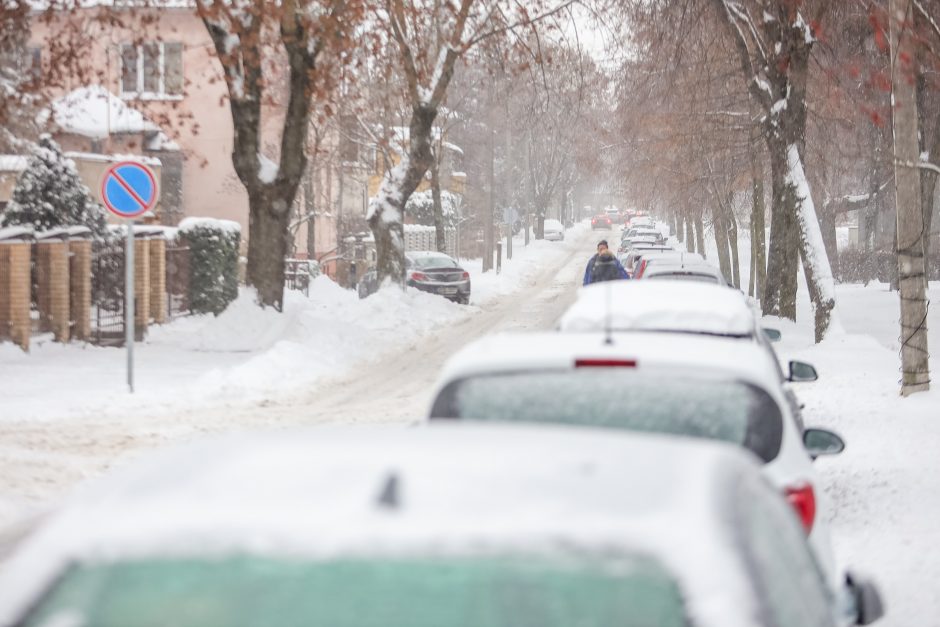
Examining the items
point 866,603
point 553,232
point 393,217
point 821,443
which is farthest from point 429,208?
point 866,603

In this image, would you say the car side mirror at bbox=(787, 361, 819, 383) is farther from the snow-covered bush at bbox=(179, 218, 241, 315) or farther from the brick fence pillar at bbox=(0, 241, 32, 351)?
the snow-covered bush at bbox=(179, 218, 241, 315)

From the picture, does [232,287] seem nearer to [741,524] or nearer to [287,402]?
[287,402]

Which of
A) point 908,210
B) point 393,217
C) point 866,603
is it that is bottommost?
point 866,603

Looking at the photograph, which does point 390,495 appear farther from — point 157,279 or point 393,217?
point 393,217

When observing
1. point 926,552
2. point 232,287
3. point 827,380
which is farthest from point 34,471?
point 232,287

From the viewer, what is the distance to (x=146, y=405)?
1558 centimetres

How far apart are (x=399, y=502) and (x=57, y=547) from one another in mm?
567

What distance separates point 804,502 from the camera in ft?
16.8

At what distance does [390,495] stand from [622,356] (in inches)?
115

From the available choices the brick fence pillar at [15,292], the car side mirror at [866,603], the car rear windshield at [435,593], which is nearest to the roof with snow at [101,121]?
the brick fence pillar at [15,292]

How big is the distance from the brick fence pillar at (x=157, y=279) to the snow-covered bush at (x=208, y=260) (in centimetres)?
184

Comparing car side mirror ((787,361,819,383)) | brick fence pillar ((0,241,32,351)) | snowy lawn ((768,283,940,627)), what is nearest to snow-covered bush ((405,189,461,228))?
brick fence pillar ((0,241,32,351))

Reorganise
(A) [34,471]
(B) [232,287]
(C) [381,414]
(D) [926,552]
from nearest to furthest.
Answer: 1. (D) [926,552]
2. (A) [34,471]
3. (C) [381,414]
4. (B) [232,287]

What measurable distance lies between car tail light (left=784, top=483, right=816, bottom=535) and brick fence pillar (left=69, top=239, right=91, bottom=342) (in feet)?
58.4
